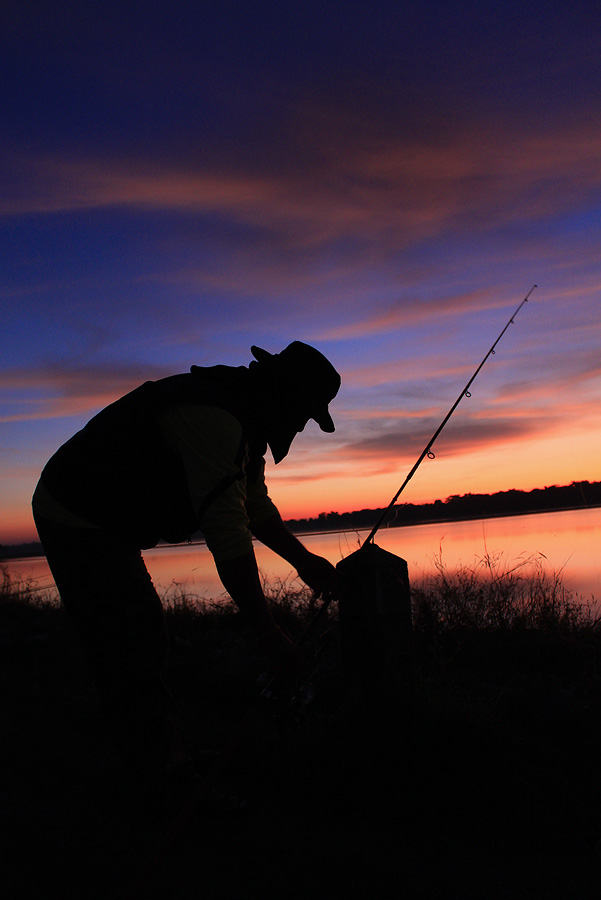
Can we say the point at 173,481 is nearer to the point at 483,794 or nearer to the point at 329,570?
the point at 329,570

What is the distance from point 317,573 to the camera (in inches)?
135

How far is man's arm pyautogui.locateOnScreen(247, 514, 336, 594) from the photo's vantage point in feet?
11.1

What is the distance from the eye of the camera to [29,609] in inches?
363

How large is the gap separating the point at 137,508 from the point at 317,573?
3.45 feet

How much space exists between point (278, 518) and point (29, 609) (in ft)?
23.5

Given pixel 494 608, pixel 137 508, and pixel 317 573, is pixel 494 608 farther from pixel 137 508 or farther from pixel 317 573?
pixel 137 508

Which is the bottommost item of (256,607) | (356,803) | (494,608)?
(356,803)

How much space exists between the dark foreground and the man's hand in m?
0.72

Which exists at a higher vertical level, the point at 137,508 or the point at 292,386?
the point at 292,386

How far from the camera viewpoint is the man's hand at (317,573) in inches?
134

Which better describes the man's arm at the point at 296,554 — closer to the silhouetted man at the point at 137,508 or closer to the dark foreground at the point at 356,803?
the silhouetted man at the point at 137,508

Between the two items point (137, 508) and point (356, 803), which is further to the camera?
point (356, 803)

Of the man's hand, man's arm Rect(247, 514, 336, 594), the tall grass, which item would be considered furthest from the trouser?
the tall grass

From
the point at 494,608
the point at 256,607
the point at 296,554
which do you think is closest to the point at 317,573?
the point at 296,554
